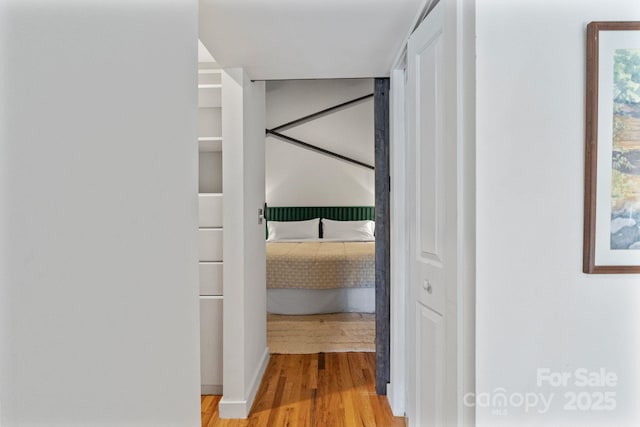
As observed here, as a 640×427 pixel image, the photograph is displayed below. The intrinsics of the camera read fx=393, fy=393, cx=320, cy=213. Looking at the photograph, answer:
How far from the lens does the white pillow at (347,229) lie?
582 cm

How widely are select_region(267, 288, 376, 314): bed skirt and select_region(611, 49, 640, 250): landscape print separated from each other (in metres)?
3.14

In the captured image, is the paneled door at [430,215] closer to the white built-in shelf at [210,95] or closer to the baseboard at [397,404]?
the baseboard at [397,404]

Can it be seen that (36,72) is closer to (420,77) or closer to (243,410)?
(420,77)

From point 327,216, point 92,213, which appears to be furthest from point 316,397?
point 327,216

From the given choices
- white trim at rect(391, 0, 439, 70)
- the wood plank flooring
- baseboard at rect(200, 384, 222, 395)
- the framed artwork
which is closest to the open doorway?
the wood plank flooring

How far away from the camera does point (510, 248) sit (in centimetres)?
112

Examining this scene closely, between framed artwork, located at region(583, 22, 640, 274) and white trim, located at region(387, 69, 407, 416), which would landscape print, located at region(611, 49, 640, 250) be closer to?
framed artwork, located at region(583, 22, 640, 274)

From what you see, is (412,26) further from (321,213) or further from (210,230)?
(321,213)

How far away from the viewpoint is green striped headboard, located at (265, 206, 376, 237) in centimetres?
634

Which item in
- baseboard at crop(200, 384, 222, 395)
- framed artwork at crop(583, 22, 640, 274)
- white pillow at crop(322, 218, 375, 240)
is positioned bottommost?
baseboard at crop(200, 384, 222, 395)

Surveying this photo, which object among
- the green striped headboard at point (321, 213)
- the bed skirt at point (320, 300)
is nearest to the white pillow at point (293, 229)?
the green striped headboard at point (321, 213)

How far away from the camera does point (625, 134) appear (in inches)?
43.4

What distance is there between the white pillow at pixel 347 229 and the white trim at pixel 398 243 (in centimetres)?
343

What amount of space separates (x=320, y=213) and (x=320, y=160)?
2.78 ft
